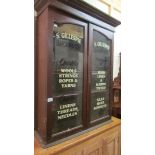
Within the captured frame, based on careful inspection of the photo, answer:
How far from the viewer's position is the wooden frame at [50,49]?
150 centimetres

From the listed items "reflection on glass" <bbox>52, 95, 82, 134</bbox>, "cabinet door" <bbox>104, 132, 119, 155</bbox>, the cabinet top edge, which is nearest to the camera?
the cabinet top edge

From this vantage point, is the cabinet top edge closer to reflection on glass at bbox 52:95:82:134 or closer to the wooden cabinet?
reflection on glass at bbox 52:95:82:134

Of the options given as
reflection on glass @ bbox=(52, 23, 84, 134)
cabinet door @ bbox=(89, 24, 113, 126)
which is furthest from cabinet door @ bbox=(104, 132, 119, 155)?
reflection on glass @ bbox=(52, 23, 84, 134)

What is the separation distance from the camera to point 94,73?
2004mm

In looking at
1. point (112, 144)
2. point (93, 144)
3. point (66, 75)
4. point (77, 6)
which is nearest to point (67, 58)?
point (66, 75)

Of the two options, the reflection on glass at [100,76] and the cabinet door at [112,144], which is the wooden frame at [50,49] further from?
the cabinet door at [112,144]

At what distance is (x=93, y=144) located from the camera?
1871 millimetres

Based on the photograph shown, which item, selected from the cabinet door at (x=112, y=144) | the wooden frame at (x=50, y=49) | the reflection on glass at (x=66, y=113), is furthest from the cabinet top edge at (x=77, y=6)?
the cabinet door at (x=112, y=144)

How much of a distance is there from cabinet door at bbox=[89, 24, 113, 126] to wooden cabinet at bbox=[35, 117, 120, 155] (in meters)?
0.13

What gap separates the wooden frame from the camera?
1.50 metres
